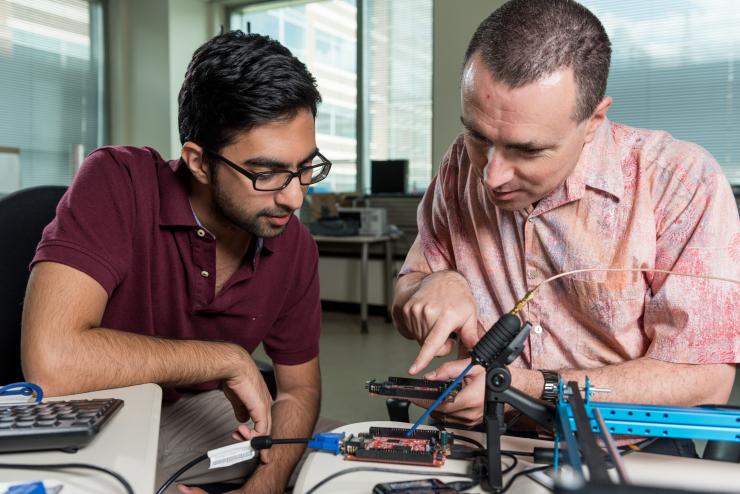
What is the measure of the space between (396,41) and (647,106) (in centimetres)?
224

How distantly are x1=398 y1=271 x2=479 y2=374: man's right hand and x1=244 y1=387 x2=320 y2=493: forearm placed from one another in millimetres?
399

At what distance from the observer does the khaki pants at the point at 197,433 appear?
1.24 meters

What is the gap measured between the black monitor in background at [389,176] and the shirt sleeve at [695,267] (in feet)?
12.8

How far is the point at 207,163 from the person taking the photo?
1.24 meters

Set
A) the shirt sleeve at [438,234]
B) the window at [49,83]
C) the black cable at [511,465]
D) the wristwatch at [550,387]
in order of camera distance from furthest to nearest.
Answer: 1. the window at [49,83]
2. the shirt sleeve at [438,234]
3. the wristwatch at [550,387]
4. the black cable at [511,465]

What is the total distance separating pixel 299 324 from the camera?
143 cm

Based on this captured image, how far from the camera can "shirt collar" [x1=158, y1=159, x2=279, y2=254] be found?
4.09ft

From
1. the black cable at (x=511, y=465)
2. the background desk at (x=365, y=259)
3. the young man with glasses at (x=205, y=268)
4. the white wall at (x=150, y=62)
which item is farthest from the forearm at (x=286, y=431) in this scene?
the white wall at (x=150, y=62)

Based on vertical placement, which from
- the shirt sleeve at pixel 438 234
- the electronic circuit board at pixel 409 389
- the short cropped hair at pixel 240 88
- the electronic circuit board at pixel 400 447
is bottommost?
the electronic circuit board at pixel 400 447

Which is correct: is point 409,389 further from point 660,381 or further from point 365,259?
point 365,259

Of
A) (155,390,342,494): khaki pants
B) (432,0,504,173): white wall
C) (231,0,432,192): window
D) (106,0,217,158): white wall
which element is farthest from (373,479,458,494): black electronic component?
(106,0,217,158): white wall

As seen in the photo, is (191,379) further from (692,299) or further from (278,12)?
(278,12)

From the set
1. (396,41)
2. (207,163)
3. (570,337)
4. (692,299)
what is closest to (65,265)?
(207,163)

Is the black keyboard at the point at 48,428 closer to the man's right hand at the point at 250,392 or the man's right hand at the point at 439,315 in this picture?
the man's right hand at the point at 250,392
